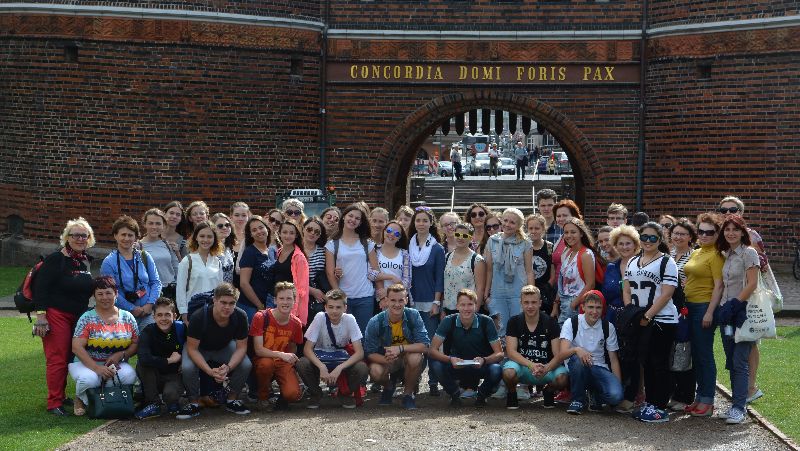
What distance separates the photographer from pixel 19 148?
1950cm

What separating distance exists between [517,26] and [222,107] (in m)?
5.27

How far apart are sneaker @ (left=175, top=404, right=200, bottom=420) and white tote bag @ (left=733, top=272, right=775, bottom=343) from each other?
4516 millimetres

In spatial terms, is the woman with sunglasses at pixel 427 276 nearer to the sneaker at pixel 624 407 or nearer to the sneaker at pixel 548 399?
the sneaker at pixel 548 399

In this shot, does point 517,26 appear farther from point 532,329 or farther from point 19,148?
point 532,329

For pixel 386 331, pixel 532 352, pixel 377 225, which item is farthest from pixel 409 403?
pixel 377 225

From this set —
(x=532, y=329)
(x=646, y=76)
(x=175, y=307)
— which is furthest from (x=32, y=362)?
(x=646, y=76)

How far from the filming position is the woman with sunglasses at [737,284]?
9219 millimetres

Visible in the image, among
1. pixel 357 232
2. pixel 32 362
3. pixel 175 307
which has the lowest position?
pixel 32 362

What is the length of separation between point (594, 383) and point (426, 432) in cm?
163

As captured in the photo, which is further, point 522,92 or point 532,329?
point 522,92

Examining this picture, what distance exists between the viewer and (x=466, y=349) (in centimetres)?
1009

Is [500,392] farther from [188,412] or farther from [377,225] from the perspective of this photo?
[188,412]

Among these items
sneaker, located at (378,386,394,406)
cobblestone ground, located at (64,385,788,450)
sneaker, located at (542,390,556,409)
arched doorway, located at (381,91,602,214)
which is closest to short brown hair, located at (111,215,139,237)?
cobblestone ground, located at (64,385,788,450)

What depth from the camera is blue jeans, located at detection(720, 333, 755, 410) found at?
Answer: 9297 mm
